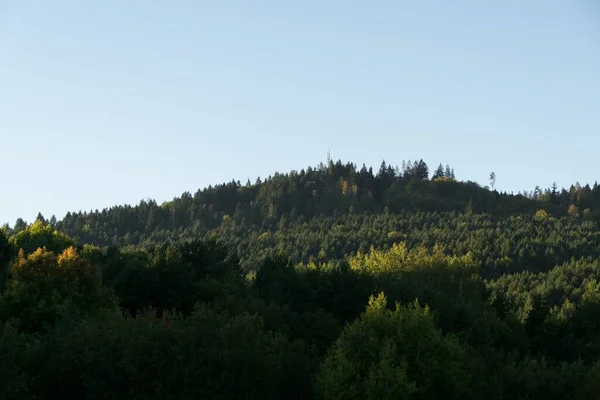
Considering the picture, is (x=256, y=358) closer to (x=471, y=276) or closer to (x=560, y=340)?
(x=560, y=340)

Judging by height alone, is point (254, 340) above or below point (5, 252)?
below

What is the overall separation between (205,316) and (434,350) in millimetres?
18374

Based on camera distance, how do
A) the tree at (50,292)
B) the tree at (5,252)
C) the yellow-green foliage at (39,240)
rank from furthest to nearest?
the yellow-green foliage at (39,240)
the tree at (5,252)
the tree at (50,292)

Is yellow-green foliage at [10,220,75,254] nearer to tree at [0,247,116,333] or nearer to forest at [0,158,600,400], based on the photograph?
forest at [0,158,600,400]

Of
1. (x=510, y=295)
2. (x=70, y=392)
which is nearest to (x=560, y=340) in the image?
(x=70, y=392)

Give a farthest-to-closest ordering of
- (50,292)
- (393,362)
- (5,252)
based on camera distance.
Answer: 1. (5,252)
2. (50,292)
3. (393,362)

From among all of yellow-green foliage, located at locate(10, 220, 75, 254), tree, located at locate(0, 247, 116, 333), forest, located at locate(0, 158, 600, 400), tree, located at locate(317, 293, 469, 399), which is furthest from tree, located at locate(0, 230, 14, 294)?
tree, located at locate(317, 293, 469, 399)

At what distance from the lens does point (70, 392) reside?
152 feet

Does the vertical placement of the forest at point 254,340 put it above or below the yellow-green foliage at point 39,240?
below

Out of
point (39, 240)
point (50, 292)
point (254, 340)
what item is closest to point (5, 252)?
point (39, 240)

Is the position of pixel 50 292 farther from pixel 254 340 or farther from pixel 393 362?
pixel 393 362

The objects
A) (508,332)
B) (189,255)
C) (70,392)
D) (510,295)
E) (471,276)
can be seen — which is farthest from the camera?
(510,295)

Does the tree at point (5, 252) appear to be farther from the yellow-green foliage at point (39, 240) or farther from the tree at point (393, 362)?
the tree at point (393, 362)

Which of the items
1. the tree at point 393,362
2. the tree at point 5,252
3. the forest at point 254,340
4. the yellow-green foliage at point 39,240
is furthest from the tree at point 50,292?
the yellow-green foliage at point 39,240
